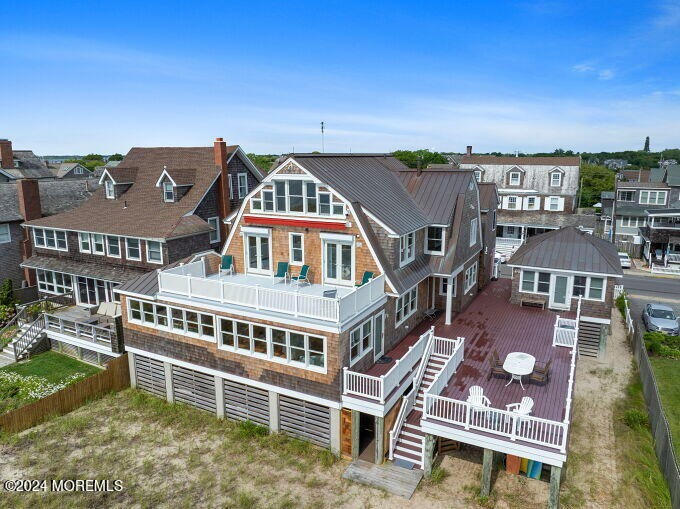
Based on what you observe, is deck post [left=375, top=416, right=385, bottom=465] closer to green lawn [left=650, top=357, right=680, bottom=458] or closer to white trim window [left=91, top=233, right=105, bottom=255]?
green lawn [left=650, top=357, right=680, bottom=458]

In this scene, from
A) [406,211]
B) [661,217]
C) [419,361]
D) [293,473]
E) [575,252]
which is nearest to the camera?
[293,473]

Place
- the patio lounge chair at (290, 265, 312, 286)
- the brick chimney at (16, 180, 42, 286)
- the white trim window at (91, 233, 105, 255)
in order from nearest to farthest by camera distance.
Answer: the patio lounge chair at (290, 265, 312, 286) → the white trim window at (91, 233, 105, 255) → the brick chimney at (16, 180, 42, 286)

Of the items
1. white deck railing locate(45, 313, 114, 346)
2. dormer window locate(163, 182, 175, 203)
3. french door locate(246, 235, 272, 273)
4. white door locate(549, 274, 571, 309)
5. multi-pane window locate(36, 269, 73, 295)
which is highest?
dormer window locate(163, 182, 175, 203)

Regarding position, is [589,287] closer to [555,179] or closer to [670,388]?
[670,388]

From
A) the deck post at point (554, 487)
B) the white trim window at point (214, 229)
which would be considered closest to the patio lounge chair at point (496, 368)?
the deck post at point (554, 487)

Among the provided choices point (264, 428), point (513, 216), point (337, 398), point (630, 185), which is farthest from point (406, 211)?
point (630, 185)

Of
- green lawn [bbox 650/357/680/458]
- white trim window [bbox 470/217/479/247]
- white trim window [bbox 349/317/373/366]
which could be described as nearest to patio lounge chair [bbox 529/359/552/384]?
green lawn [bbox 650/357/680/458]

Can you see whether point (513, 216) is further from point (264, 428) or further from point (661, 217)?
point (264, 428)

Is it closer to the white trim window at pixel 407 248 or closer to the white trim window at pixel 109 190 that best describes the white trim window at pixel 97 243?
the white trim window at pixel 109 190

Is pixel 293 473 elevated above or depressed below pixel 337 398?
below
